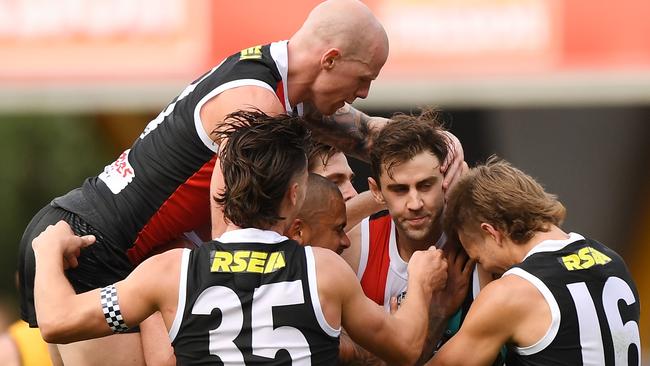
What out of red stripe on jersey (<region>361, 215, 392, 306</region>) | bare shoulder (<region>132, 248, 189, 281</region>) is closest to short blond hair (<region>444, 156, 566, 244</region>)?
red stripe on jersey (<region>361, 215, 392, 306</region>)

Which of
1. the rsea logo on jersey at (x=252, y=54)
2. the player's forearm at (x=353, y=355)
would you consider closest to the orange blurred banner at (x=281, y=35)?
the rsea logo on jersey at (x=252, y=54)

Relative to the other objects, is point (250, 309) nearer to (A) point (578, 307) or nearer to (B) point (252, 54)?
(B) point (252, 54)

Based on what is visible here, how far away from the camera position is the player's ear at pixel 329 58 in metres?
5.46

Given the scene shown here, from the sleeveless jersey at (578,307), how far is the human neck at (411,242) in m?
0.63

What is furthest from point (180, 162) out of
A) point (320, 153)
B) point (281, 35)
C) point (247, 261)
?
point (281, 35)

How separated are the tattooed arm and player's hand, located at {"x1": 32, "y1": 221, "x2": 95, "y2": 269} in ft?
4.82

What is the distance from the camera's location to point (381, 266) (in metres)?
5.88

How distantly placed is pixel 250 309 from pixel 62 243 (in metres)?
1.05

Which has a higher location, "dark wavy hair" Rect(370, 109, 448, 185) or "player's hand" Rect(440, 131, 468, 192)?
"dark wavy hair" Rect(370, 109, 448, 185)

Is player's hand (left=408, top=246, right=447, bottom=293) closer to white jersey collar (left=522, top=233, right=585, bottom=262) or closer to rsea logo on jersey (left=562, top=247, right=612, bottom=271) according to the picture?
white jersey collar (left=522, top=233, right=585, bottom=262)

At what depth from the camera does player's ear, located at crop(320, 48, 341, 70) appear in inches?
215

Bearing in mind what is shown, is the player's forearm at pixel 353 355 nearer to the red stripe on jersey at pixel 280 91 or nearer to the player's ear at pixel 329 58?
the red stripe on jersey at pixel 280 91

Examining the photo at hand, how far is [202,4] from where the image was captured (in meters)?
12.1

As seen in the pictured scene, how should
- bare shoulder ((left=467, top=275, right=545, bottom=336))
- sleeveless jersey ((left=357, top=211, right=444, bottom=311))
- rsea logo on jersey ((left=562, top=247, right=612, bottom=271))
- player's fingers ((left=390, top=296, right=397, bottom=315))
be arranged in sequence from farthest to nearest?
sleeveless jersey ((left=357, top=211, right=444, bottom=311)) < player's fingers ((left=390, top=296, right=397, bottom=315)) < rsea logo on jersey ((left=562, top=247, right=612, bottom=271)) < bare shoulder ((left=467, top=275, right=545, bottom=336))
